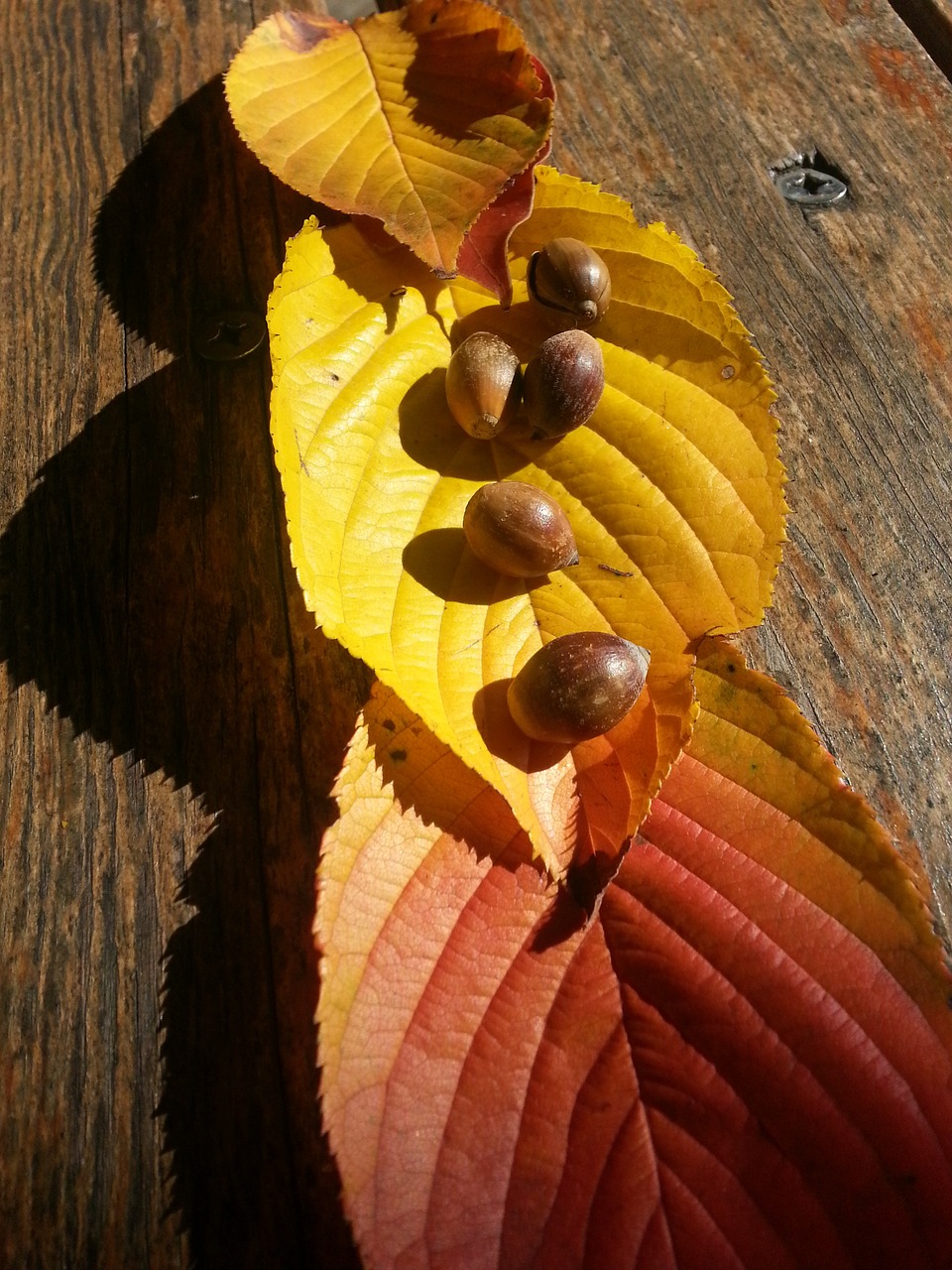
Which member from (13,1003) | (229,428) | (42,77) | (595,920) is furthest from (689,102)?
(13,1003)

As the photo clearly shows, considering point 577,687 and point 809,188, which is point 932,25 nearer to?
point 809,188

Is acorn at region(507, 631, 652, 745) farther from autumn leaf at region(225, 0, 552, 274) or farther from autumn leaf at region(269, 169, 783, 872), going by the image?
autumn leaf at region(225, 0, 552, 274)

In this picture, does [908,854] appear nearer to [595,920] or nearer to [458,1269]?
[595,920]

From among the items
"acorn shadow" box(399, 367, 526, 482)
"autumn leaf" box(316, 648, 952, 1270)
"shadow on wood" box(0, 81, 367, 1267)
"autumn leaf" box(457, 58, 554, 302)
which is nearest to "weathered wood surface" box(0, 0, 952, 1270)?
"shadow on wood" box(0, 81, 367, 1267)

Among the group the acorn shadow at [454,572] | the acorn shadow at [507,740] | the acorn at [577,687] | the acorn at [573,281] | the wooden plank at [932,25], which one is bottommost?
the acorn shadow at [507,740]

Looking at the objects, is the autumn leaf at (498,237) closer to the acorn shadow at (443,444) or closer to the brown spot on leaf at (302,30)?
the acorn shadow at (443,444)

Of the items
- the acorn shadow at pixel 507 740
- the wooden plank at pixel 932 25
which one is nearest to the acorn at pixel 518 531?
the acorn shadow at pixel 507 740
